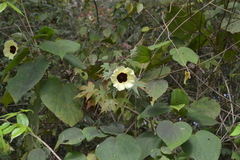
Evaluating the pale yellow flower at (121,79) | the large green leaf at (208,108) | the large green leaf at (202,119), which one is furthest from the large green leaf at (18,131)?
the large green leaf at (208,108)

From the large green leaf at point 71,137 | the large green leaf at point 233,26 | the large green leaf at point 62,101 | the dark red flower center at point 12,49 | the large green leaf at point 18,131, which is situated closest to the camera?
the large green leaf at point 18,131

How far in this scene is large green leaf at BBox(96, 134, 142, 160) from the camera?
1.06 m

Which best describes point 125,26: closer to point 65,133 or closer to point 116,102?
point 116,102

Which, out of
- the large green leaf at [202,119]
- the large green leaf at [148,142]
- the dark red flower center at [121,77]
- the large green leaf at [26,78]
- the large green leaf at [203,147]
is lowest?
the large green leaf at [202,119]

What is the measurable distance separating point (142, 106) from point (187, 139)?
484mm

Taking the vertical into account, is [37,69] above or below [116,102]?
above

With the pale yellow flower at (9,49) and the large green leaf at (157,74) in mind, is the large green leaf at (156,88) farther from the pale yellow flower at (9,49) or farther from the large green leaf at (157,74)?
the pale yellow flower at (9,49)

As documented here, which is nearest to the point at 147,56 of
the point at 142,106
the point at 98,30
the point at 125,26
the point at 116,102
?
the point at 116,102

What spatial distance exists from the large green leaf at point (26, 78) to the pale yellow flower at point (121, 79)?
37cm

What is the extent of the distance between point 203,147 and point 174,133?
13 cm

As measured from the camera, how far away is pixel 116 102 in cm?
120

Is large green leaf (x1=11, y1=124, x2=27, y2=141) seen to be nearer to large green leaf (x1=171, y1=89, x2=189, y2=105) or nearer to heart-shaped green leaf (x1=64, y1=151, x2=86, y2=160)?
heart-shaped green leaf (x1=64, y1=151, x2=86, y2=160)

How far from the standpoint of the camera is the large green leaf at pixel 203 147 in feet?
3.41

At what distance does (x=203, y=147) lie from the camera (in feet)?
3.50
